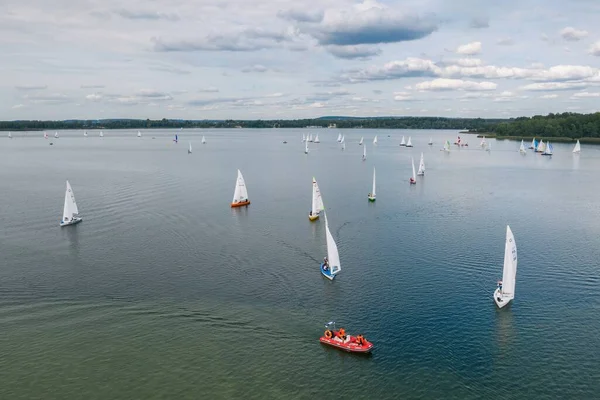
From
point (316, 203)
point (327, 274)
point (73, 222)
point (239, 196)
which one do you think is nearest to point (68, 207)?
point (73, 222)

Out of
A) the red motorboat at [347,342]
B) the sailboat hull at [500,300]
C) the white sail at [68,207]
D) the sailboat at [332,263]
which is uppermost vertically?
the white sail at [68,207]

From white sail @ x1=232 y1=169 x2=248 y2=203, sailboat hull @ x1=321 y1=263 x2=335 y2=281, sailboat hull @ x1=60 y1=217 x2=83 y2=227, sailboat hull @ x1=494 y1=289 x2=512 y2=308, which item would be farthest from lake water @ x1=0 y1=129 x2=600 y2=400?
white sail @ x1=232 y1=169 x2=248 y2=203

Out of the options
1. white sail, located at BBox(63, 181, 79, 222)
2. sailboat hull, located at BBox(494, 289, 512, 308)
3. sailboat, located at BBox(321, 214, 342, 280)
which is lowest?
sailboat hull, located at BBox(494, 289, 512, 308)

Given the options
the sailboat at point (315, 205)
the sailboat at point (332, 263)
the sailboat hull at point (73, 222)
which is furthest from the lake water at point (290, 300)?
the sailboat at point (315, 205)

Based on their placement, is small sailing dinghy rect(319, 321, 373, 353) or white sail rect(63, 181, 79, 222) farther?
white sail rect(63, 181, 79, 222)

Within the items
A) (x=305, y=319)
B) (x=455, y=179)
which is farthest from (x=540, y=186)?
(x=305, y=319)

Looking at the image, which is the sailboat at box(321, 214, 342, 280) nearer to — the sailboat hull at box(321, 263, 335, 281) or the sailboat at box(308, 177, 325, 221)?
the sailboat hull at box(321, 263, 335, 281)

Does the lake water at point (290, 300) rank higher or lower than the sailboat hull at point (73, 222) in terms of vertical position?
lower

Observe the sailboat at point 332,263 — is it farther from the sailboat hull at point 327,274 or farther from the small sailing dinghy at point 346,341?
the small sailing dinghy at point 346,341
